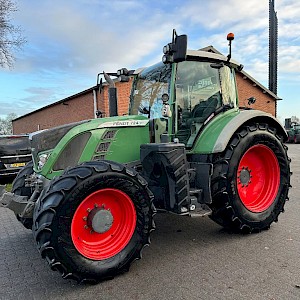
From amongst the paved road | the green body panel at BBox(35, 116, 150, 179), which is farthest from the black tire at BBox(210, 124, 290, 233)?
the green body panel at BBox(35, 116, 150, 179)

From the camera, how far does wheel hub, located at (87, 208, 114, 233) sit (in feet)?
10.4

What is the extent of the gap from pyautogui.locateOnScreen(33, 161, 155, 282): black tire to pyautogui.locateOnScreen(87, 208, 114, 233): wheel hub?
30 mm

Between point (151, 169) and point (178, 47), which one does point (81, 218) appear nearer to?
point (151, 169)

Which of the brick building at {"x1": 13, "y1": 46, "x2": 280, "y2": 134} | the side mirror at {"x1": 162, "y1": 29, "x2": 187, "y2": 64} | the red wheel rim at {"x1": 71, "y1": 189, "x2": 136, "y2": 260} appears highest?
the brick building at {"x1": 13, "y1": 46, "x2": 280, "y2": 134}

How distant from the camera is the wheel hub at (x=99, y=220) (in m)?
3.16

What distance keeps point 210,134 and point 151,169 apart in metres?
0.93

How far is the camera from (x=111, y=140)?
12.7ft

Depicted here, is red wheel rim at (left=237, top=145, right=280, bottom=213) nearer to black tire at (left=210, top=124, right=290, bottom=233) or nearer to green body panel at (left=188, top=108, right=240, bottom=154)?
black tire at (left=210, top=124, right=290, bottom=233)

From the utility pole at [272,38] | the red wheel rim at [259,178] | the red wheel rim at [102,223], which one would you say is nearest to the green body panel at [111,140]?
the red wheel rim at [102,223]

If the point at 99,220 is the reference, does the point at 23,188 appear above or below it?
above

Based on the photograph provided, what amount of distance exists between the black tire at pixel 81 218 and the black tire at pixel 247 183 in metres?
1.14

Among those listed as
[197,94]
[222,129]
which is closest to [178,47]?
[197,94]

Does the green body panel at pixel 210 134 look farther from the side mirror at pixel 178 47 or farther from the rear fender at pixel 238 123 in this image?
the side mirror at pixel 178 47

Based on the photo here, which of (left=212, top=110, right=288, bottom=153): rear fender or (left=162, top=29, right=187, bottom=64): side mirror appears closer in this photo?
(left=162, top=29, right=187, bottom=64): side mirror
